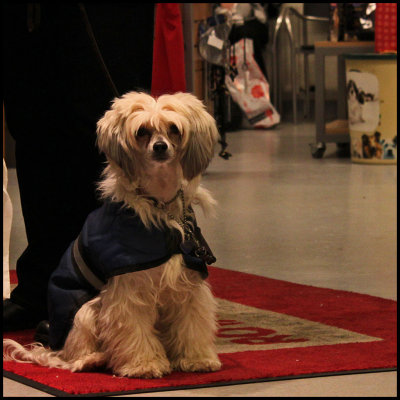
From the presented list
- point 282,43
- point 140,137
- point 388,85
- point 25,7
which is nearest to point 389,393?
point 140,137

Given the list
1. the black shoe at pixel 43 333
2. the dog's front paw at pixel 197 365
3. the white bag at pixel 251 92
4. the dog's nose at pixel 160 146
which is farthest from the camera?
the white bag at pixel 251 92

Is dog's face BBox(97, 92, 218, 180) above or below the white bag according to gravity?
above

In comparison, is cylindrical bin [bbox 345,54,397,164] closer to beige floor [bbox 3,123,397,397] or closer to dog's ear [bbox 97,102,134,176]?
beige floor [bbox 3,123,397,397]

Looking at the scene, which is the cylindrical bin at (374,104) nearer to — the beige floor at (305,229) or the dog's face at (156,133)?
the beige floor at (305,229)

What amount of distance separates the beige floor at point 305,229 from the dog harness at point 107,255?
27 cm

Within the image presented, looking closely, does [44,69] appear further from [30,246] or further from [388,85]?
[388,85]

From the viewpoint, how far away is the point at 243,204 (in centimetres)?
569

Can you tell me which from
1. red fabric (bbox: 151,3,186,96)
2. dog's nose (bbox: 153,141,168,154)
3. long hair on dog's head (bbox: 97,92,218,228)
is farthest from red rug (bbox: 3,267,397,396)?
red fabric (bbox: 151,3,186,96)

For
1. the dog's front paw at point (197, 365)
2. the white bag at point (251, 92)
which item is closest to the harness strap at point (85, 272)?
the dog's front paw at point (197, 365)

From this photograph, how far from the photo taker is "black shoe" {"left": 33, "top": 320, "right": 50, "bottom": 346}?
2969 millimetres

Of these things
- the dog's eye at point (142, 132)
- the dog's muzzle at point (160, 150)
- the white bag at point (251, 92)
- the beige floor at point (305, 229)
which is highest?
the dog's eye at point (142, 132)

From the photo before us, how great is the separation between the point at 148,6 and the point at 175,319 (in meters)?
1.00

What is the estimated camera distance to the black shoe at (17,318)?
10.4 feet

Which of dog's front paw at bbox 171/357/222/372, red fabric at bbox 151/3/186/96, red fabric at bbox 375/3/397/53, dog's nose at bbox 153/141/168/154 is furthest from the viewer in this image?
red fabric at bbox 375/3/397/53
